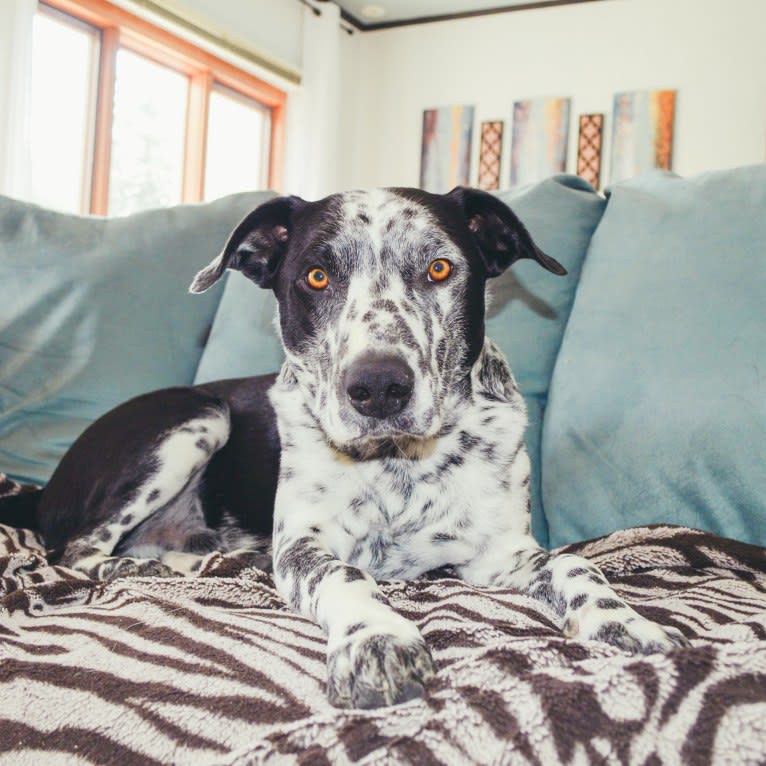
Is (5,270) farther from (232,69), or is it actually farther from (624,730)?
(232,69)

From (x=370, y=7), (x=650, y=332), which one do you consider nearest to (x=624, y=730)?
(x=650, y=332)

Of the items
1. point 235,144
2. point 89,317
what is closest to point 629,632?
point 89,317

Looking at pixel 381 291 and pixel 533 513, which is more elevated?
pixel 381 291

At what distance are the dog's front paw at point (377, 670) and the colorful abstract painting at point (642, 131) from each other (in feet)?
23.3

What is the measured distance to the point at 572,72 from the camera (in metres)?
7.86

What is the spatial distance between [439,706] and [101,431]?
1481 mm

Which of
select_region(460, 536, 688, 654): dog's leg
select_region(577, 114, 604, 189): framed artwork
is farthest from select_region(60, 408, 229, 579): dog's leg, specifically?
select_region(577, 114, 604, 189): framed artwork

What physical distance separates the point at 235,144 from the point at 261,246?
254 inches

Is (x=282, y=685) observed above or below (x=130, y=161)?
below

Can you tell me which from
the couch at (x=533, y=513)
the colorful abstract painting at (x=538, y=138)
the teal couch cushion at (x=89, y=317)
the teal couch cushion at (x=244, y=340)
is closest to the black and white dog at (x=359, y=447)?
the couch at (x=533, y=513)

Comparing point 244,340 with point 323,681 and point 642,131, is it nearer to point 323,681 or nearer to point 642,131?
point 323,681

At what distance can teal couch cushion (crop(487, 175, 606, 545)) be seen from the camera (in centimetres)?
221

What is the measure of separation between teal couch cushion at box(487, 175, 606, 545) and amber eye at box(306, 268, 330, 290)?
718mm

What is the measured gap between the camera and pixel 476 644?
1087 mm
